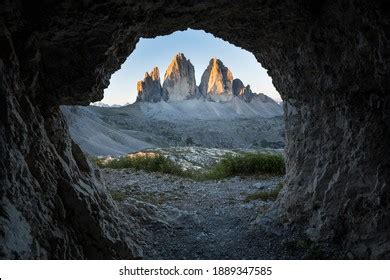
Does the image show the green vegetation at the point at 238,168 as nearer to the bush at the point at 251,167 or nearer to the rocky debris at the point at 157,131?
the bush at the point at 251,167

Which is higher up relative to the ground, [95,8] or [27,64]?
[95,8]

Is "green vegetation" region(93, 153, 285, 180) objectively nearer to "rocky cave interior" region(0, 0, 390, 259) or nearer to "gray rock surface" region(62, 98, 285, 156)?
"rocky cave interior" region(0, 0, 390, 259)

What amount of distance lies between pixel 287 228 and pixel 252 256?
1279 mm

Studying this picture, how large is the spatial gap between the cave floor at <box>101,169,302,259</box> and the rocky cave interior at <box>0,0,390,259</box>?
0.79m

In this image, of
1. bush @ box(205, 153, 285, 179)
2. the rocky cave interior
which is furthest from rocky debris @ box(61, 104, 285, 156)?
the rocky cave interior

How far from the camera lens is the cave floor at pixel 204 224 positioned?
286 inches

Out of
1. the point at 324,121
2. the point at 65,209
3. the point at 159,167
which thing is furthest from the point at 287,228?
the point at 159,167

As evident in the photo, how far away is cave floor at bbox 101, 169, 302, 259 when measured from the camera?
7.25m

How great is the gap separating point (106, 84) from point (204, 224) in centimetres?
477

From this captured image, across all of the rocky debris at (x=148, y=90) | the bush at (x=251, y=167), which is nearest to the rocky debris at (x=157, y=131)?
the rocky debris at (x=148, y=90)

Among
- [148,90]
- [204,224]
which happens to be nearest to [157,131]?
[148,90]

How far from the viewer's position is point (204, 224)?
9.04 m
